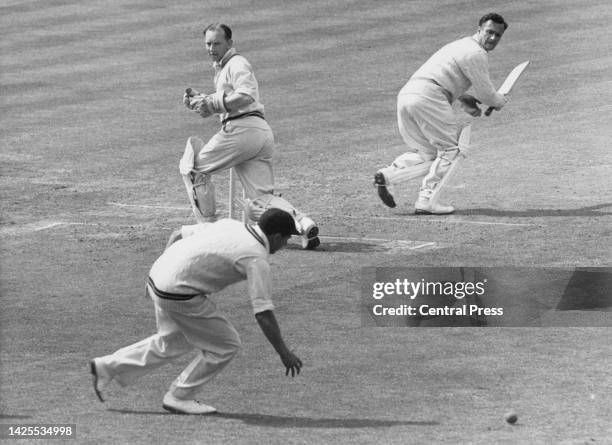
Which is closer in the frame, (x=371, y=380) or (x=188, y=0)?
(x=371, y=380)

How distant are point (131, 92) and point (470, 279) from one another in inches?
488

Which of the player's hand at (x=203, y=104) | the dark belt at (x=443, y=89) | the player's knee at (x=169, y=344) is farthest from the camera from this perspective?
the dark belt at (x=443, y=89)

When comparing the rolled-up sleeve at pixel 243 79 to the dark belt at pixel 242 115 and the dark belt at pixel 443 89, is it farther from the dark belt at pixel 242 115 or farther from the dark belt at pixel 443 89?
the dark belt at pixel 443 89

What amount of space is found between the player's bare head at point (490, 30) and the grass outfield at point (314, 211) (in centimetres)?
172

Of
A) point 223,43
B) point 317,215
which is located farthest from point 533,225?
point 223,43

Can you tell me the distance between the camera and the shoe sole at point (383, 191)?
52.0ft

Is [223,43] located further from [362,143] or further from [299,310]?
[362,143]

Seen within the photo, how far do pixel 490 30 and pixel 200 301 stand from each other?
7.28 meters

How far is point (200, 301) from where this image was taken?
9.49m

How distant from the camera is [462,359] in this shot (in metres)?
10.8

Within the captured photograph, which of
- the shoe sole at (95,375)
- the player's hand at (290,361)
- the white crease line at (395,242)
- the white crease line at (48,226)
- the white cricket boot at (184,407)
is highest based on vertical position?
the player's hand at (290,361)

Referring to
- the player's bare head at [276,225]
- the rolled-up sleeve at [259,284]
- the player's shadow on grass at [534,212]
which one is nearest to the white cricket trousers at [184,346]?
the rolled-up sleeve at [259,284]

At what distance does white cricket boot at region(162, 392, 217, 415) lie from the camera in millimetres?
9578

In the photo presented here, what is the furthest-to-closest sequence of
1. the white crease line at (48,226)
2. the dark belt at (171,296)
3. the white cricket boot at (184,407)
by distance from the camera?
1. the white crease line at (48,226)
2. the white cricket boot at (184,407)
3. the dark belt at (171,296)
